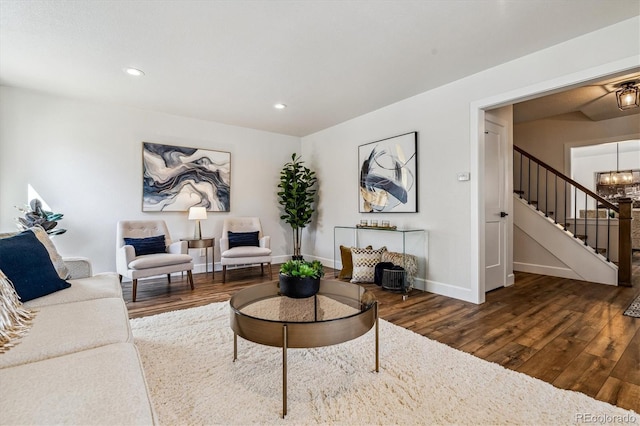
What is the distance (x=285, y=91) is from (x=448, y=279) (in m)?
3.00

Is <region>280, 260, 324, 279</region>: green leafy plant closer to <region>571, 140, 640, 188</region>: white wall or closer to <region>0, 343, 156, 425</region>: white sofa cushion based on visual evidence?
<region>0, 343, 156, 425</region>: white sofa cushion

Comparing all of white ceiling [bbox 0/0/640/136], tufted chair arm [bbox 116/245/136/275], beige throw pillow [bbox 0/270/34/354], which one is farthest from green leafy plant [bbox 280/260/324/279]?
tufted chair arm [bbox 116/245/136/275]

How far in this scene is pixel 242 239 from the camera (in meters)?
4.45

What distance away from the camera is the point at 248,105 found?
4.06 metres

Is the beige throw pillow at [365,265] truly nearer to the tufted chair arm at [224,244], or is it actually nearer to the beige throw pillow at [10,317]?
the tufted chair arm at [224,244]

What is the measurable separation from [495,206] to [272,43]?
319cm

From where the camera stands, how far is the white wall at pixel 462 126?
2424 millimetres

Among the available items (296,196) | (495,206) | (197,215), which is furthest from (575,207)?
(197,215)

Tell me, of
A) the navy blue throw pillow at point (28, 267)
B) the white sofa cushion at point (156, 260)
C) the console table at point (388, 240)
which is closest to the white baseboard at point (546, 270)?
the console table at point (388, 240)

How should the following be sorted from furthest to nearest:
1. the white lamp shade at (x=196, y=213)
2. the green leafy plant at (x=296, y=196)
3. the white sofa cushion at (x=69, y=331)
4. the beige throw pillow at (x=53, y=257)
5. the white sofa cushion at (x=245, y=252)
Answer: the green leafy plant at (x=296, y=196) → the white lamp shade at (x=196, y=213) → the white sofa cushion at (x=245, y=252) → the beige throw pillow at (x=53, y=257) → the white sofa cushion at (x=69, y=331)

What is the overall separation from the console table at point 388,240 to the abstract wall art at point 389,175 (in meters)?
0.32

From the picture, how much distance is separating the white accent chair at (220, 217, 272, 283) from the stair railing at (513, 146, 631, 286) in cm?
439

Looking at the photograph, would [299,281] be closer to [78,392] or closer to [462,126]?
[78,392]

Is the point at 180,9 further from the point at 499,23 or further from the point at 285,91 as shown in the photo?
the point at 499,23
